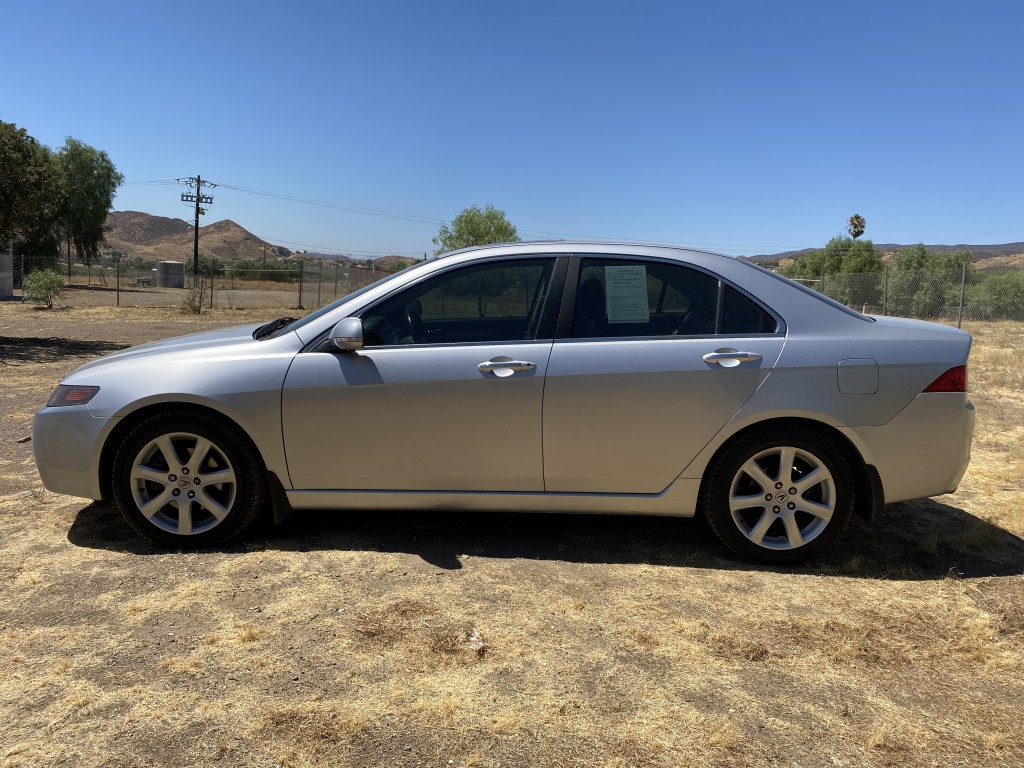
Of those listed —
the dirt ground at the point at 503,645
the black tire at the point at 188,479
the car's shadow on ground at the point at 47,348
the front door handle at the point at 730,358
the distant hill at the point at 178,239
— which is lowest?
the dirt ground at the point at 503,645

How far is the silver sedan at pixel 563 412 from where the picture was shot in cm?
356

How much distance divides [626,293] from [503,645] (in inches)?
75.0

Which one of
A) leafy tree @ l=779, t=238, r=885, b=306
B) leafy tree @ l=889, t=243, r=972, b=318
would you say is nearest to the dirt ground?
leafy tree @ l=889, t=243, r=972, b=318

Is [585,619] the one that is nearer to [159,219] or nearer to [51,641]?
[51,641]

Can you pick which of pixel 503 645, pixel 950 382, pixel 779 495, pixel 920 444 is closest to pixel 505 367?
pixel 503 645

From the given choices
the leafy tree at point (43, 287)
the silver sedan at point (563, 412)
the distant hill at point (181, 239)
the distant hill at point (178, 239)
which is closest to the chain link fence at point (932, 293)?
the silver sedan at point (563, 412)

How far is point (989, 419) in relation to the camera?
7.65m

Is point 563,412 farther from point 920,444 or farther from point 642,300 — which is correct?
point 920,444

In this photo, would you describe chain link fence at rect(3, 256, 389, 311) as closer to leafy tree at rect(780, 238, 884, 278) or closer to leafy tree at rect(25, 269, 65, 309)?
leafy tree at rect(25, 269, 65, 309)

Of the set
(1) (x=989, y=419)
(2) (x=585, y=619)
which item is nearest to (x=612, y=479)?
(2) (x=585, y=619)

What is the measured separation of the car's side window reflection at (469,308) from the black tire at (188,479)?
951mm

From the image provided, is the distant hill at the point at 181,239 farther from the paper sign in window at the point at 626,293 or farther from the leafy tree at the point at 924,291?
the paper sign in window at the point at 626,293

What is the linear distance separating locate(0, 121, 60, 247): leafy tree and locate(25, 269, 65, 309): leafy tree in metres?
12.5

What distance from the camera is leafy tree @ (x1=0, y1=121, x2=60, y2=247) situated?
12891mm
